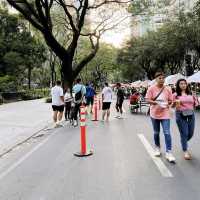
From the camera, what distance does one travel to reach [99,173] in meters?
7.05

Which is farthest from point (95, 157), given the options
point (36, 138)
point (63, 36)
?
point (63, 36)

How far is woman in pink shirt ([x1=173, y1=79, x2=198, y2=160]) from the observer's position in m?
7.90

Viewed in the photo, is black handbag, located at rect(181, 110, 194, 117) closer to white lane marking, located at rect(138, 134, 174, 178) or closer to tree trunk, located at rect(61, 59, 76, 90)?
white lane marking, located at rect(138, 134, 174, 178)

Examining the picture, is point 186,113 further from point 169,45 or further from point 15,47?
point 15,47

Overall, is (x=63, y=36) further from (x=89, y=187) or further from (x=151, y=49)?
(x=89, y=187)

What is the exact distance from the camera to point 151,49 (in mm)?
48906

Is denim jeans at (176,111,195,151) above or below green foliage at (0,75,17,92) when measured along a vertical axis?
below

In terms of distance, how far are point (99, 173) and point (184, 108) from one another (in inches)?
86.2

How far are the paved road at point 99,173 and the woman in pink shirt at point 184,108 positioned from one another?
578 millimetres

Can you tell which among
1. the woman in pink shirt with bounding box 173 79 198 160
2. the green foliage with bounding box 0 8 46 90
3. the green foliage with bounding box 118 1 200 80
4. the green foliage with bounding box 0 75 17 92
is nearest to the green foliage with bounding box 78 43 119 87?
the green foliage with bounding box 118 1 200 80

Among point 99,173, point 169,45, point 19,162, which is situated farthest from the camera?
point 169,45

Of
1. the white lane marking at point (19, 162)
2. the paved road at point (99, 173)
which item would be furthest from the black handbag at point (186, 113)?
the white lane marking at point (19, 162)

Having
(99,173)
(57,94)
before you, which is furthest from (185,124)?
(57,94)

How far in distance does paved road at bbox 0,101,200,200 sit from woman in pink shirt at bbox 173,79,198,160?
22.8 inches
